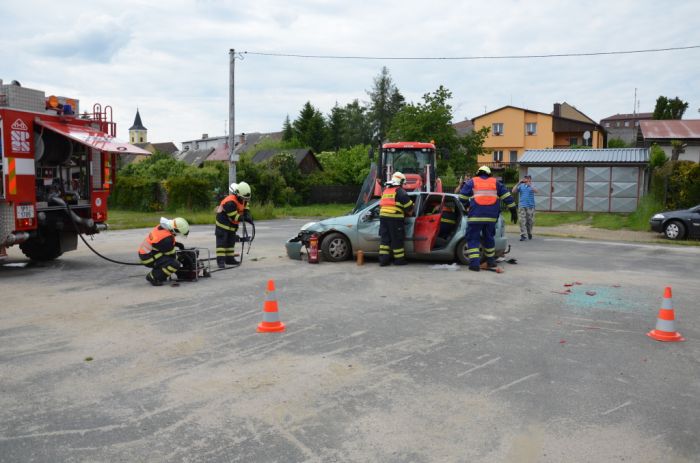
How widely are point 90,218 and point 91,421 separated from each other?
829 centimetres

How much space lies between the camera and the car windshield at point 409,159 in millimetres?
18828

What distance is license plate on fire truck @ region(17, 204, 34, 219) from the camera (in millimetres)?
10008

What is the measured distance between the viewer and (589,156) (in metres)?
29.8

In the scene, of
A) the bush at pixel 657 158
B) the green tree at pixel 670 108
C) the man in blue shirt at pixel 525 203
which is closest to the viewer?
the man in blue shirt at pixel 525 203

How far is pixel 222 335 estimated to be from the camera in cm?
666

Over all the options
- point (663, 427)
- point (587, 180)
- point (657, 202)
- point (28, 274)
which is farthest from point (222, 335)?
point (587, 180)

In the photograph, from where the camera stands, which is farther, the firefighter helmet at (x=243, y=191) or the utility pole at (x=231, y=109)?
the utility pole at (x=231, y=109)

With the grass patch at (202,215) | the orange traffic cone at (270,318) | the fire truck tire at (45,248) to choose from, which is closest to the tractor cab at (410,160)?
the grass patch at (202,215)

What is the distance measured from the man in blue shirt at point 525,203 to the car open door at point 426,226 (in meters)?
6.07

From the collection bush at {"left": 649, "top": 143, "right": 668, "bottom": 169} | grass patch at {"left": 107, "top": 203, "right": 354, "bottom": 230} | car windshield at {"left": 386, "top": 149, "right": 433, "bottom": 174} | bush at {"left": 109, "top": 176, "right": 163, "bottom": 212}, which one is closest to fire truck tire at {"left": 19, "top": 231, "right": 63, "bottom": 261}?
grass patch at {"left": 107, "top": 203, "right": 354, "bottom": 230}

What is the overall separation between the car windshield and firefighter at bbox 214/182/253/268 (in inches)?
317

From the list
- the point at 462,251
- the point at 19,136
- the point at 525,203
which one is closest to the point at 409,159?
the point at 525,203

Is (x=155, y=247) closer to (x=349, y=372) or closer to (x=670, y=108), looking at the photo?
(x=349, y=372)

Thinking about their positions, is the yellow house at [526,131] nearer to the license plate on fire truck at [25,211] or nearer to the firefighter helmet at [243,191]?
the firefighter helmet at [243,191]
